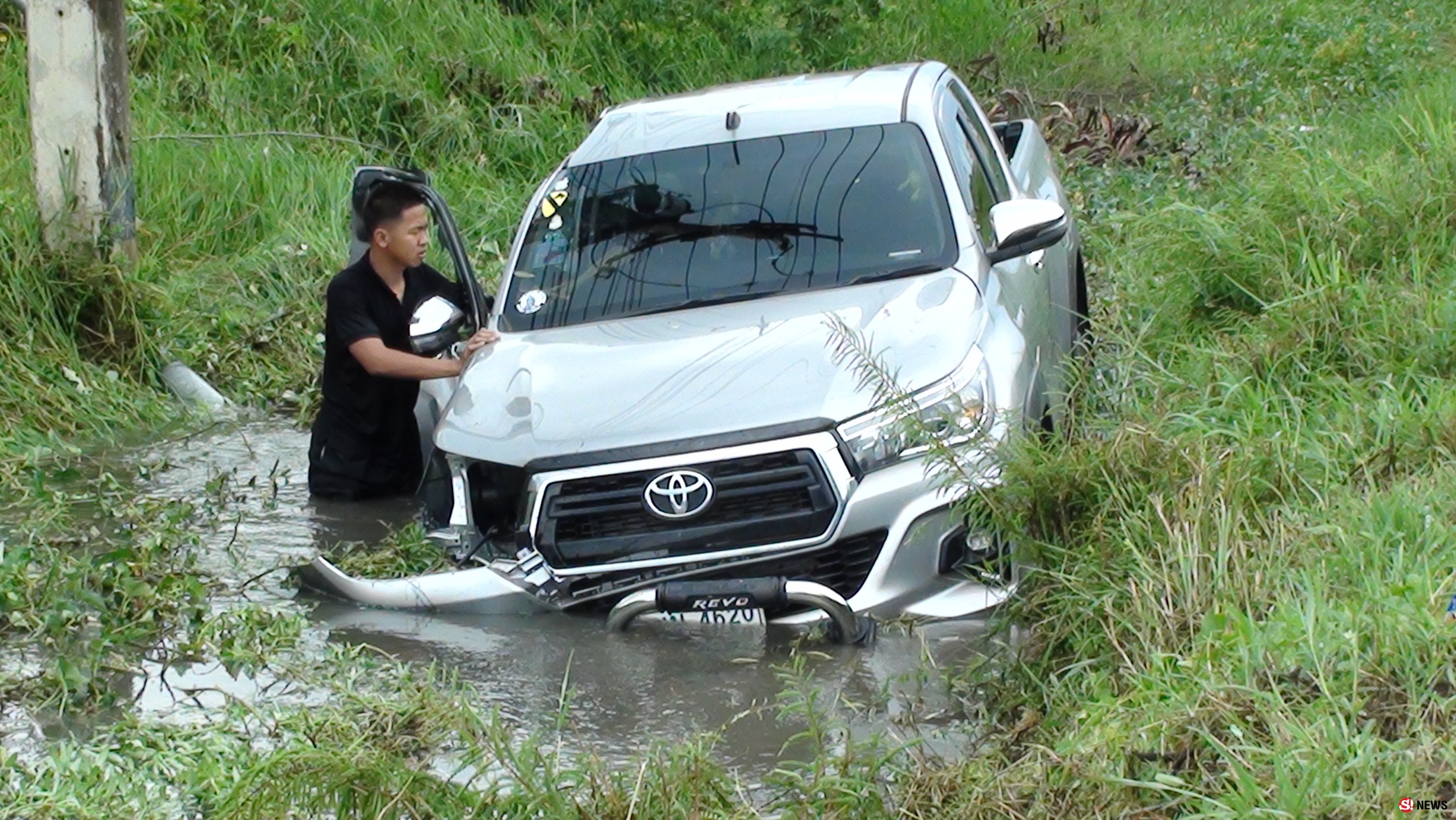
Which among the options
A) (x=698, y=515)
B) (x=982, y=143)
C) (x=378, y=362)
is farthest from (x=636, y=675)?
(x=982, y=143)

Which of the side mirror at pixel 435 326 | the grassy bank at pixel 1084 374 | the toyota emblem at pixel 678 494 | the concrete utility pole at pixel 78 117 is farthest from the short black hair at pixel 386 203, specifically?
the concrete utility pole at pixel 78 117

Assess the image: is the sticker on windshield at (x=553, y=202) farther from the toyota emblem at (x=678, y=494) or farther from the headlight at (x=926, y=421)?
the headlight at (x=926, y=421)

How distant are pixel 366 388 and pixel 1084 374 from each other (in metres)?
2.75

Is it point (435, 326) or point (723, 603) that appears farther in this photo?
point (435, 326)

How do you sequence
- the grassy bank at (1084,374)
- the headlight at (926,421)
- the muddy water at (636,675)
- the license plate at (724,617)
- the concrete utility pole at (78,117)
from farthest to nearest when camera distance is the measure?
the concrete utility pole at (78,117), the license plate at (724,617), the headlight at (926,421), the muddy water at (636,675), the grassy bank at (1084,374)

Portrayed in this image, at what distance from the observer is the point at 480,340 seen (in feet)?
19.6

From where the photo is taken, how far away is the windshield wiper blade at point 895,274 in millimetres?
5766

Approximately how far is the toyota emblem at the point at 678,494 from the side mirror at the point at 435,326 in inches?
53.6

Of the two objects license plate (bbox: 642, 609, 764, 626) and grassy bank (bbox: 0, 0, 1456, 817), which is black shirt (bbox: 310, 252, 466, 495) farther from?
license plate (bbox: 642, 609, 764, 626)

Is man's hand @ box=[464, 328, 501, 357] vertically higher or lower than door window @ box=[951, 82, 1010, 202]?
lower

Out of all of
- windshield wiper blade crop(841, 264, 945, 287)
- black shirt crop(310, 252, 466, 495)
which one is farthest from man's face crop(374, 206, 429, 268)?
windshield wiper blade crop(841, 264, 945, 287)

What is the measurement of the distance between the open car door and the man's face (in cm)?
9

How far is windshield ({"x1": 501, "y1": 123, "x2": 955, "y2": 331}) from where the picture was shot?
19.4 feet

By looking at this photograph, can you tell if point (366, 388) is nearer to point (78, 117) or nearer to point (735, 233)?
point (735, 233)
